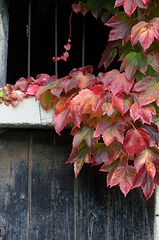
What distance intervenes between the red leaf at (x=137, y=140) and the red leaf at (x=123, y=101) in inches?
3.5

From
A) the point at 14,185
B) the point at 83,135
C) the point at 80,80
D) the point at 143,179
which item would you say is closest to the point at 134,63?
the point at 80,80

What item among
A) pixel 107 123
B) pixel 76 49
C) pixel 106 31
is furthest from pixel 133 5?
pixel 76 49

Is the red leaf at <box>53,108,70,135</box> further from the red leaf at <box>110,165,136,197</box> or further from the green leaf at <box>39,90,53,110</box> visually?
the red leaf at <box>110,165,136,197</box>

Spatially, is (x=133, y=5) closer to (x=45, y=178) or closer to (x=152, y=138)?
(x=152, y=138)

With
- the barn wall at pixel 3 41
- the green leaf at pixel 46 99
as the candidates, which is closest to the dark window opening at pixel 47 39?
the barn wall at pixel 3 41

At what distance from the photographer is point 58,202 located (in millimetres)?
1467

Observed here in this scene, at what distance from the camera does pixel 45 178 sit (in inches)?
58.2

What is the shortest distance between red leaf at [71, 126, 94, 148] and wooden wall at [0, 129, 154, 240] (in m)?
0.32

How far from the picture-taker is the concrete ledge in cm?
135

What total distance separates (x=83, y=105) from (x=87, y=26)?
1.61 metres

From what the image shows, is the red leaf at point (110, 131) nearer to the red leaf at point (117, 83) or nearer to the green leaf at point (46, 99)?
the red leaf at point (117, 83)

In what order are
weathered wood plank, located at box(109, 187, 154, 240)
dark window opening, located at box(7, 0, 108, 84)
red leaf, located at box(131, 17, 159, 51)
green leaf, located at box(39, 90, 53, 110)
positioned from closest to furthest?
red leaf, located at box(131, 17, 159, 51) → green leaf, located at box(39, 90, 53, 110) → weathered wood plank, located at box(109, 187, 154, 240) → dark window opening, located at box(7, 0, 108, 84)

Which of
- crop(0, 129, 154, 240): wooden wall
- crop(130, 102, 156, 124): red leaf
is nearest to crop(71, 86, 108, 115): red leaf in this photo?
crop(130, 102, 156, 124): red leaf

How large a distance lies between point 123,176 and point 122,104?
29 cm
